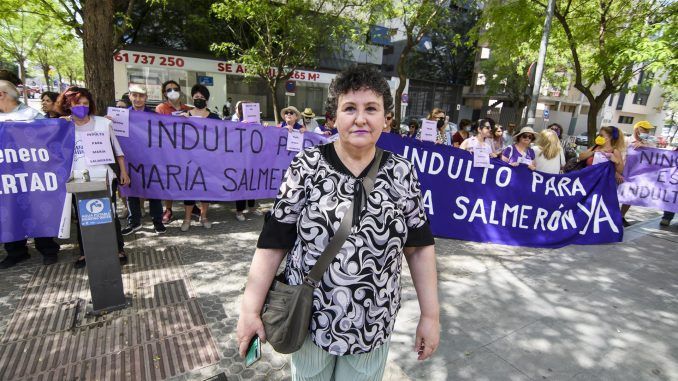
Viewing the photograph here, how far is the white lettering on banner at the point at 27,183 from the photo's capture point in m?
3.89

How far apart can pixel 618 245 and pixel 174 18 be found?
20.0m

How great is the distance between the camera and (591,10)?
9.88m

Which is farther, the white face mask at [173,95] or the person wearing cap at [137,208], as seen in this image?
the white face mask at [173,95]

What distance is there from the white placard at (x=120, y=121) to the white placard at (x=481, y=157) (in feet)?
15.0

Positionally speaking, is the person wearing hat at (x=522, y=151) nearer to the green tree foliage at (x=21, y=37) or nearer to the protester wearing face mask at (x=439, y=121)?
the protester wearing face mask at (x=439, y=121)

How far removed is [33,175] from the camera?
400 cm

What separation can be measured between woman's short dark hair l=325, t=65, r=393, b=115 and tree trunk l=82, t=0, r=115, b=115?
5.53 m

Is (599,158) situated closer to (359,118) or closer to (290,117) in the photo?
(290,117)

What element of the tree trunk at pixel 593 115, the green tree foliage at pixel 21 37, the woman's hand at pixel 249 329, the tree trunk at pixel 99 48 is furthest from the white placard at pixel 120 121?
the green tree foliage at pixel 21 37

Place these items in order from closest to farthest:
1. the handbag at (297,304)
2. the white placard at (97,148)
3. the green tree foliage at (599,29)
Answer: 1. the handbag at (297,304)
2. the white placard at (97,148)
3. the green tree foliage at (599,29)

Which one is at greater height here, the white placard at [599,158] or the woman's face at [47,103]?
the woman's face at [47,103]

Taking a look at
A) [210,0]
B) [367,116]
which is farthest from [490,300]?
[210,0]

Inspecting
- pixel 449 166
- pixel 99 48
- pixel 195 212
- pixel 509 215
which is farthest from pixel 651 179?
pixel 99 48

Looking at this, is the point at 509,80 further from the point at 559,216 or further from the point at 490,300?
the point at 490,300
